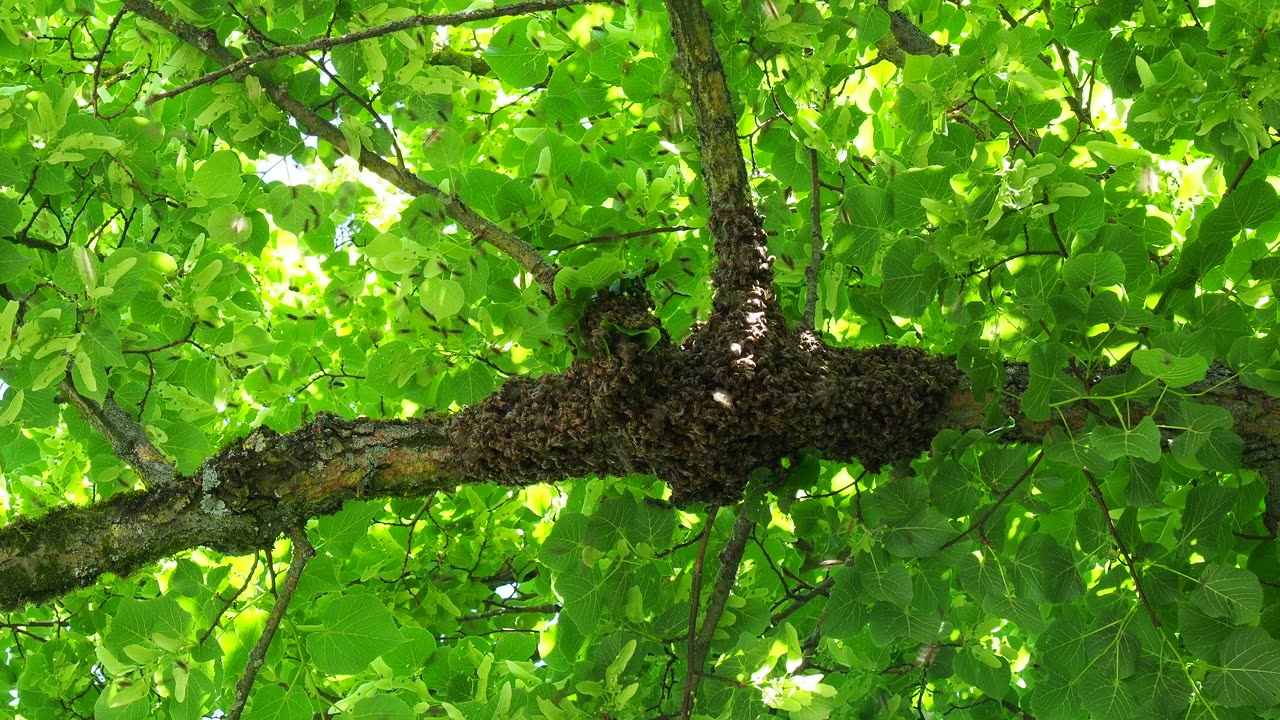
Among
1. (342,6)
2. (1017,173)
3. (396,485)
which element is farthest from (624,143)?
(1017,173)

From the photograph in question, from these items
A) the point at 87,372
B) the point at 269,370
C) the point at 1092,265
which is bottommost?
the point at 1092,265

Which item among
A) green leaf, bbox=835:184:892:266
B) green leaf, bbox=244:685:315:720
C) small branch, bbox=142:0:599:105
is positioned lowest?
green leaf, bbox=244:685:315:720

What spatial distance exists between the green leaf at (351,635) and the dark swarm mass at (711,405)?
0.33 m

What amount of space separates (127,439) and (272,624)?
0.63 m

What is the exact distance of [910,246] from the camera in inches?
67.4

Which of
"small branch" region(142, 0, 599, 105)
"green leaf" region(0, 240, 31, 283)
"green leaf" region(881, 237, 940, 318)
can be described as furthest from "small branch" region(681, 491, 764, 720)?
"green leaf" region(0, 240, 31, 283)

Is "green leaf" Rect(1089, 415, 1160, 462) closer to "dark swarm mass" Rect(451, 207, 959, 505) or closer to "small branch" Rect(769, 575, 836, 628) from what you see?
"dark swarm mass" Rect(451, 207, 959, 505)

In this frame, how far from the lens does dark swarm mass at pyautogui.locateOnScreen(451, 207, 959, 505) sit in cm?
175

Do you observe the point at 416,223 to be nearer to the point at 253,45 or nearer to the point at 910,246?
the point at 253,45

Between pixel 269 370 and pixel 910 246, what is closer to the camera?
pixel 910 246

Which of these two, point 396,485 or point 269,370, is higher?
point 269,370

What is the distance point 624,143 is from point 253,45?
95 cm

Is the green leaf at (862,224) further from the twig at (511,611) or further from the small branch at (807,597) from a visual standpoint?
the twig at (511,611)

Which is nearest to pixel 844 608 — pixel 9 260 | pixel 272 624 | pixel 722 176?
pixel 722 176
